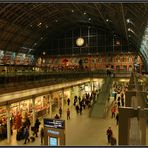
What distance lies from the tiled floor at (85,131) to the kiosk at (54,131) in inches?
166

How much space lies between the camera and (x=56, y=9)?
46688 millimetres

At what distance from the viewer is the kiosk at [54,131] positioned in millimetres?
11164

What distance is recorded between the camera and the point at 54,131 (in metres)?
11.5

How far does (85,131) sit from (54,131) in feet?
26.3

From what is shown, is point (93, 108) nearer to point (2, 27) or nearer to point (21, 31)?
point (2, 27)

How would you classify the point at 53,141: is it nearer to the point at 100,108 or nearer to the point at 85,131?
the point at 85,131

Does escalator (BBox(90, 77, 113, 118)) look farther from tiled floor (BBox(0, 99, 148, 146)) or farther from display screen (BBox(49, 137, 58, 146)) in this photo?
display screen (BBox(49, 137, 58, 146))

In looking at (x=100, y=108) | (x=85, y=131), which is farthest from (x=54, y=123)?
(x=100, y=108)

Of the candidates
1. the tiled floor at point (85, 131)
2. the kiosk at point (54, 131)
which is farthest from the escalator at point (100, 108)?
the kiosk at point (54, 131)

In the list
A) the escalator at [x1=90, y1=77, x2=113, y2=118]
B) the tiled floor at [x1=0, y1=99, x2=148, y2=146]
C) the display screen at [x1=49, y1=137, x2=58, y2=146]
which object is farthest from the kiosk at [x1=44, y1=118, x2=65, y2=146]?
the escalator at [x1=90, y1=77, x2=113, y2=118]

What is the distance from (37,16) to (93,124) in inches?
1179

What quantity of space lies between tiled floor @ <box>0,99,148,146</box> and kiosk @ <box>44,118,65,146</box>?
4219mm

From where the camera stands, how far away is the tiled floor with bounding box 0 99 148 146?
1617 centimetres

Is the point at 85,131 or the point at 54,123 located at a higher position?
the point at 54,123
